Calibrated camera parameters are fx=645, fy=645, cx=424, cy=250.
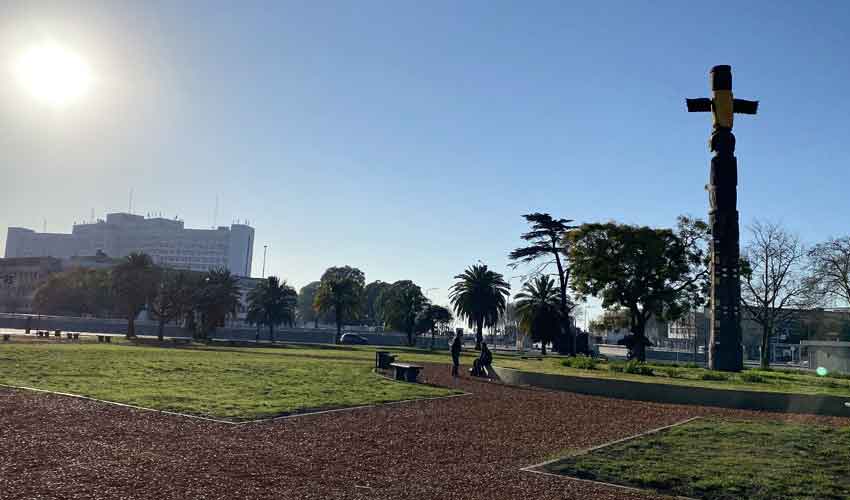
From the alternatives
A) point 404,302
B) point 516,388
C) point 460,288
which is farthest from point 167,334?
point 516,388

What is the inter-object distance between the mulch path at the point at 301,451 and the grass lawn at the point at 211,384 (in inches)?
46.0

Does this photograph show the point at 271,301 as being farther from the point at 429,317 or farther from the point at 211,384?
the point at 211,384

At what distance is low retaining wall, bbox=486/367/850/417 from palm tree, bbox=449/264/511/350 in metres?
36.5

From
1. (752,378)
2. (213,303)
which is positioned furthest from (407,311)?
(752,378)

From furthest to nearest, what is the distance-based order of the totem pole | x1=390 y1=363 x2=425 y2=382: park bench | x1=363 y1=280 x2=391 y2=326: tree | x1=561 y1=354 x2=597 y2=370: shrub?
x1=363 y1=280 x2=391 y2=326: tree → x1=561 y1=354 x2=597 y2=370: shrub → the totem pole → x1=390 y1=363 x2=425 y2=382: park bench

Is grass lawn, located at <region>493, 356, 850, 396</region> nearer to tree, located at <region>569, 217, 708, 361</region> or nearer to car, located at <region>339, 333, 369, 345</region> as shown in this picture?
tree, located at <region>569, 217, 708, 361</region>

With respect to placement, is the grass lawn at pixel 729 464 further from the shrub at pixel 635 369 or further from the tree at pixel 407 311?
the tree at pixel 407 311

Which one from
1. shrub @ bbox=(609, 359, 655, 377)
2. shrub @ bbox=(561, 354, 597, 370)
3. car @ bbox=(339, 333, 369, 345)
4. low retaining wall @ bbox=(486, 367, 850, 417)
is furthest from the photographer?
car @ bbox=(339, 333, 369, 345)

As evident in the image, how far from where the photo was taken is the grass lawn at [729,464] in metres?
8.68

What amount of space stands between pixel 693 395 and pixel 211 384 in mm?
14677

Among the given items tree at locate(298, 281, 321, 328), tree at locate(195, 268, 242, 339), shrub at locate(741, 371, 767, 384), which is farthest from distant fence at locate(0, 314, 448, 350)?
tree at locate(298, 281, 321, 328)

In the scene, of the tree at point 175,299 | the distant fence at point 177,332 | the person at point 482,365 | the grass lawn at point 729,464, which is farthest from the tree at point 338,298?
the grass lawn at point 729,464

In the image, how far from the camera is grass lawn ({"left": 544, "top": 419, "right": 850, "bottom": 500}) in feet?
28.5

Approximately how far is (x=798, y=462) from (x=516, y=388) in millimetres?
13472
